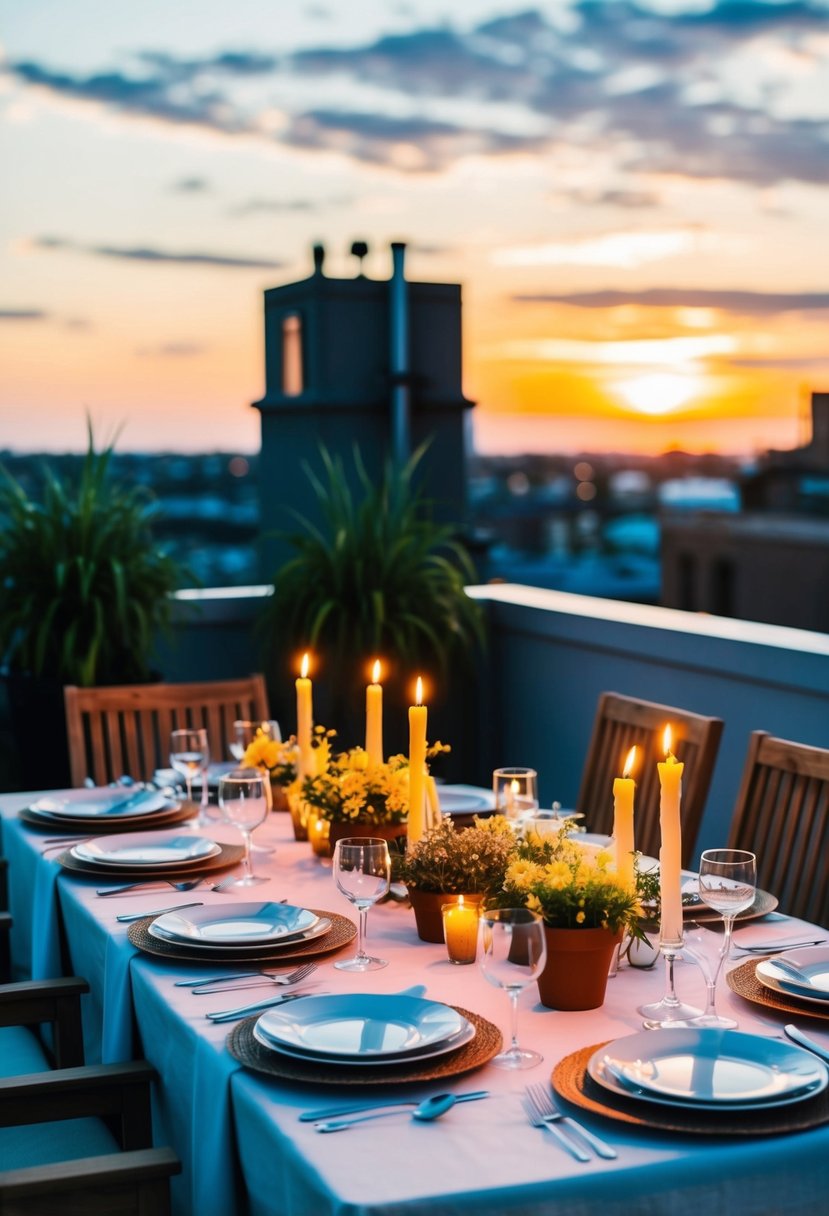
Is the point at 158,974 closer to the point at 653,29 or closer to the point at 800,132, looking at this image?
the point at 653,29

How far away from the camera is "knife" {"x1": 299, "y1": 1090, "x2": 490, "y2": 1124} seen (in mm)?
1496

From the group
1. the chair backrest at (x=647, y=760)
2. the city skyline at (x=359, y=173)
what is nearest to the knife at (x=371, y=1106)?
the chair backrest at (x=647, y=760)

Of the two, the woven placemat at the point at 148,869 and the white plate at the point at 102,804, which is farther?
the white plate at the point at 102,804

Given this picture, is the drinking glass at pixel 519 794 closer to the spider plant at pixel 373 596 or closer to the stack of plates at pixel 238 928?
the stack of plates at pixel 238 928

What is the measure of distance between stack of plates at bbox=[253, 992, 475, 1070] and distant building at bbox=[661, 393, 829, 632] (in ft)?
109

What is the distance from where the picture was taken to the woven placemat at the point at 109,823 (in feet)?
9.60

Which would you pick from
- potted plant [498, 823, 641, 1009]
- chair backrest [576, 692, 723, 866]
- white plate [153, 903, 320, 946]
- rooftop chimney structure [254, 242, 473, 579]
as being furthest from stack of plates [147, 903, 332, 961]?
rooftop chimney structure [254, 242, 473, 579]

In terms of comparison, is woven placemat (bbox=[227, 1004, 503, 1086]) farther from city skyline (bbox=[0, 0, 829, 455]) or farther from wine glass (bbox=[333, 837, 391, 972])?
city skyline (bbox=[0, 0, 829, 455])

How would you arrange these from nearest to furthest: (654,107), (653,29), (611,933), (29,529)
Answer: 1. (611,933)
2. (29,529)
3. (653,29)
4. (654,107)

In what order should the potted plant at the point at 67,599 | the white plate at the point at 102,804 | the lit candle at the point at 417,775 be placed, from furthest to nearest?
the potted plant at the point at 67,599 → the white plate at the point at 102,804 → the lit candle at the point at 417,775

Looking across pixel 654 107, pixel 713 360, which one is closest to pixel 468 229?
→ pixel 654 107

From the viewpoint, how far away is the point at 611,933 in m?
1.82

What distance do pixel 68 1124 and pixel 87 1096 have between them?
0.29m

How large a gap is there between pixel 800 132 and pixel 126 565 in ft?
41.6
